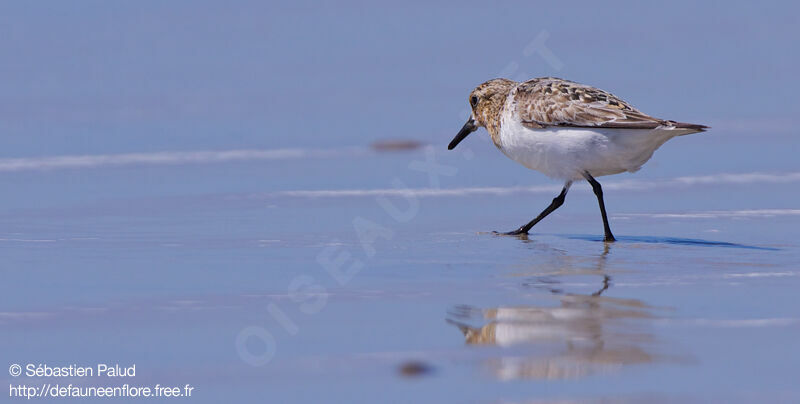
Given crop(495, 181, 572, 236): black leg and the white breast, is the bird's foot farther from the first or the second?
the white breast

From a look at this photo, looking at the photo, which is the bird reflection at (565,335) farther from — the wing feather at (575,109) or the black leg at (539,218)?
the black leg at (539,218)

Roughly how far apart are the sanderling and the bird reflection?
218 centimetres

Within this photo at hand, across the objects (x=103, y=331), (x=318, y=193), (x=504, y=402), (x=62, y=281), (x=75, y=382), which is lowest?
(x=504, y=402)

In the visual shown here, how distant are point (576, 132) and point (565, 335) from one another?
11.6 ft

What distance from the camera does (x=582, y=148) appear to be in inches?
380

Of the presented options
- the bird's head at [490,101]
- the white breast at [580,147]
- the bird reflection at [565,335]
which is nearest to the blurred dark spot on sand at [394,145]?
the bird's head at [490,101]

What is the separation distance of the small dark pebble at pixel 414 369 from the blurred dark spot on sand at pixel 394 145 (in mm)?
9184

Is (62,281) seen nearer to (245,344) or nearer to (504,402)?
(245,344)

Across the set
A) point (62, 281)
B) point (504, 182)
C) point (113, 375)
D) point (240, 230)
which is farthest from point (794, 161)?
point (113, 375)

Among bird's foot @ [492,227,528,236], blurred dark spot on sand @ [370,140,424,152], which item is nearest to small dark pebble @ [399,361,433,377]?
bird's foot @ [492,227,528,236]

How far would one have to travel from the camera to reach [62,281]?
8047 mm

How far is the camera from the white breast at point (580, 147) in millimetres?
9511

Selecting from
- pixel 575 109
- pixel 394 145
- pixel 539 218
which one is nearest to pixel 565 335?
pixel 575 109

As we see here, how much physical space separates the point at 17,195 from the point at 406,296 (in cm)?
576
